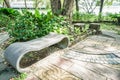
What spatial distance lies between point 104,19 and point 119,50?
702 centimetres

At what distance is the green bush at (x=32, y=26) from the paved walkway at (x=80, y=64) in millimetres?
1082

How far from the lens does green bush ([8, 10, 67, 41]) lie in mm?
5308

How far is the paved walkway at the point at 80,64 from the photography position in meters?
3.53

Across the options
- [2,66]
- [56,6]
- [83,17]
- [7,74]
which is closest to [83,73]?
[7,74]

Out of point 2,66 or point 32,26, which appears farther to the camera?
point 32,26

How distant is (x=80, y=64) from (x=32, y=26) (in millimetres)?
2397

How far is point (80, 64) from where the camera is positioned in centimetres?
410

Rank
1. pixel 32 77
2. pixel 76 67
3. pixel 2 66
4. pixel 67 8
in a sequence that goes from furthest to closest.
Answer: pixel 67 8
pixel 2 66
pixel 76 67
pixel 32 77

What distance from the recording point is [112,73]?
3625 mm

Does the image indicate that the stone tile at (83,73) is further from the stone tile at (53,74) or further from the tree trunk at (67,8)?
the tree trunk at (67,8)

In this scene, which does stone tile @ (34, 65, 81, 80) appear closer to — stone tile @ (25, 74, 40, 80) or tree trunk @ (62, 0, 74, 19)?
stone tile @ (25, 74, 40, 80)

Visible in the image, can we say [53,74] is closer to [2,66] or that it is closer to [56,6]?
[2,66]

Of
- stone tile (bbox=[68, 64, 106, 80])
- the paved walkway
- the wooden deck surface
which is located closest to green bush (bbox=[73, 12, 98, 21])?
the paved walkway

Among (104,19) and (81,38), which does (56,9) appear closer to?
(81,38)
